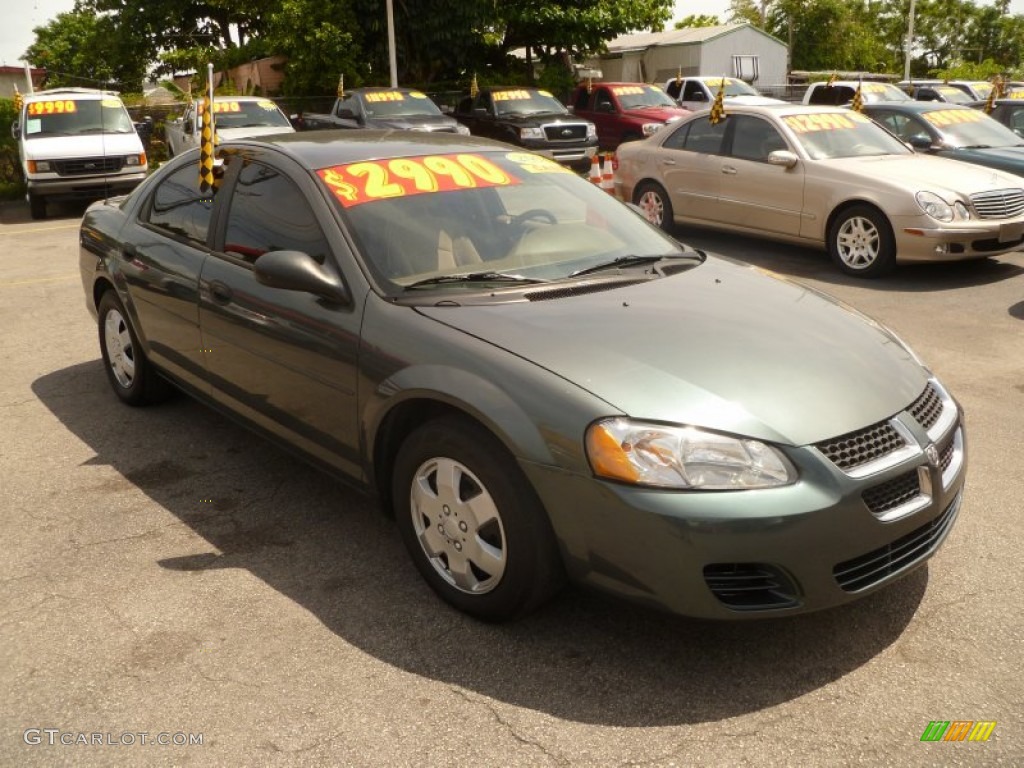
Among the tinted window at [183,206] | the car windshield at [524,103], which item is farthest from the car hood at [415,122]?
the tinted window at [183,206]

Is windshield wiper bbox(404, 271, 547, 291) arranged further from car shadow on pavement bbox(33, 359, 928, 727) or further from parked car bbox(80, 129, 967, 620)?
car shadow on pavement bbox(33, 359, 928, 727)

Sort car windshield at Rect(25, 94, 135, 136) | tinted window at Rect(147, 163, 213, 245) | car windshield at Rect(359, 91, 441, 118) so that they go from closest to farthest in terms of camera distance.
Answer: tinted window at Rect(147, 163, 213, 245), car windshield at Rect(25, 94, 135, 136), car windshield at Rect(359, 91, 441, 118)

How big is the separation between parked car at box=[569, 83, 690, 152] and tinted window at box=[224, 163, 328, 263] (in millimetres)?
15544

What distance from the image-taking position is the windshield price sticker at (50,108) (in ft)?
53.0

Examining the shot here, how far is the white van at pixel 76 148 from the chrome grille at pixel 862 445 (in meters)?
13.6

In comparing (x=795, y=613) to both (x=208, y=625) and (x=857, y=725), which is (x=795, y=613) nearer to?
(x=857, y=725)

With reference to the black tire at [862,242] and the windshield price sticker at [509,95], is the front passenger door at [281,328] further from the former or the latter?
the windshield price sticker at [509,95]

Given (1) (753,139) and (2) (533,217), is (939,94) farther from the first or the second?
(2) (533,217)

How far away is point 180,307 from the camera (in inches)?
186

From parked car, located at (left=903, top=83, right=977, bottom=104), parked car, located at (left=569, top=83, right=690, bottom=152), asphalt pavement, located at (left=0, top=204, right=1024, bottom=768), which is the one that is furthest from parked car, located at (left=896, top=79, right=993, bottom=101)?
asphalt pavement, located at (left=0, top=204, right=1024, bottom=768)

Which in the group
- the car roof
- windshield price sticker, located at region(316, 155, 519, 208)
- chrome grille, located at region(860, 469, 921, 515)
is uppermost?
the car roof

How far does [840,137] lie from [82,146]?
1153 centimetres

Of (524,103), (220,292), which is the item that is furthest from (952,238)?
(524,103)

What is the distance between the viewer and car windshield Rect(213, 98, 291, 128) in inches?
703
